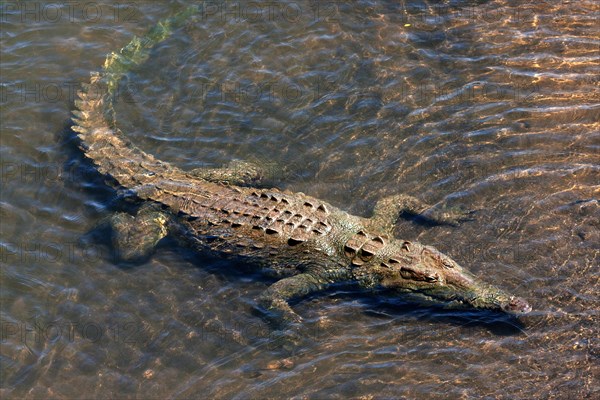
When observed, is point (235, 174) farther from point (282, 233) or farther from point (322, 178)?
point (282, 233)

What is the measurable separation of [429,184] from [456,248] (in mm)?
1049

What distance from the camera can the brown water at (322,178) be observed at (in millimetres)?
6605

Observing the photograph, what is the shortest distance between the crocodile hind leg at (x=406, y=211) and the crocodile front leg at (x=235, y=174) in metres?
1.73

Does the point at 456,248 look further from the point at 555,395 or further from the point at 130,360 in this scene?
the point at 130,360

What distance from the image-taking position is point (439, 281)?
701 cm

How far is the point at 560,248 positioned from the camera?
7211 millimetres

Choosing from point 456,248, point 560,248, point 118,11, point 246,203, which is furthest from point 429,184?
point 118,11

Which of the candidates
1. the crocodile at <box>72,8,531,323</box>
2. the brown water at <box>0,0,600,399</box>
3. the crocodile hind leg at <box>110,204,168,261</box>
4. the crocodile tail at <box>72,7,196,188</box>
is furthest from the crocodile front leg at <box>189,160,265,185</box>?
the crocodile hind leg at <box>110,204,168,261</box>

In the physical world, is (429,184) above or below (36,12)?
below

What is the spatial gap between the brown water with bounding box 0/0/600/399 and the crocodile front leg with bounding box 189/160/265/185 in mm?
269

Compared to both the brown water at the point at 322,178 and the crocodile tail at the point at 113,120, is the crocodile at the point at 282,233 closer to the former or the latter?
the crocodile tail at the point at 113,120

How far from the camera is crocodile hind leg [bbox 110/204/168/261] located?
25.8 feet

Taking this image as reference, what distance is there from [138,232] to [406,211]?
136 inches

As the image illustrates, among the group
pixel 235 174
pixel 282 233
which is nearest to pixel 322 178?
pixel 235 174
